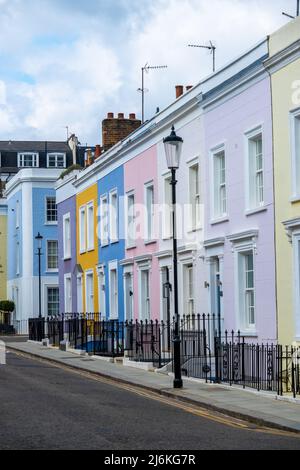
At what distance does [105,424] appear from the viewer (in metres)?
14.4

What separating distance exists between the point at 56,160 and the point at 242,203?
51209mm

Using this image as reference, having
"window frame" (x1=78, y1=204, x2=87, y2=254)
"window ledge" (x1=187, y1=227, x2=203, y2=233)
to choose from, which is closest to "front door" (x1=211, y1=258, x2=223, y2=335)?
"window ledge" (x1=187, y1=227, x2=203, y2=233)

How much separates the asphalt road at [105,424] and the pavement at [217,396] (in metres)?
0.60

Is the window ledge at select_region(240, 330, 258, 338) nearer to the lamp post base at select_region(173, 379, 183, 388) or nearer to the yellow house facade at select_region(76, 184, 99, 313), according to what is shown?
the lamp post base at select_region(173, 379, 183, 388)

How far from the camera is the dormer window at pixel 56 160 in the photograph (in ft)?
240

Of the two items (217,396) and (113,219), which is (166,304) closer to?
(113,219)

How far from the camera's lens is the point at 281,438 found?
1345 cm

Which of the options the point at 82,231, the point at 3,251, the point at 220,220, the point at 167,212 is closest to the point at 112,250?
the point at 82,231

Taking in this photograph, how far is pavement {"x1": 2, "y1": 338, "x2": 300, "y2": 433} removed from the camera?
15.3 metres

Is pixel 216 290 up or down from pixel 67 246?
down

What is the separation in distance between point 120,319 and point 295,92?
16.5 m

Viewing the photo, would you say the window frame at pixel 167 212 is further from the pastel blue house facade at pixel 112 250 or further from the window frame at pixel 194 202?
the pastel blue house facade at pixel 112 250
